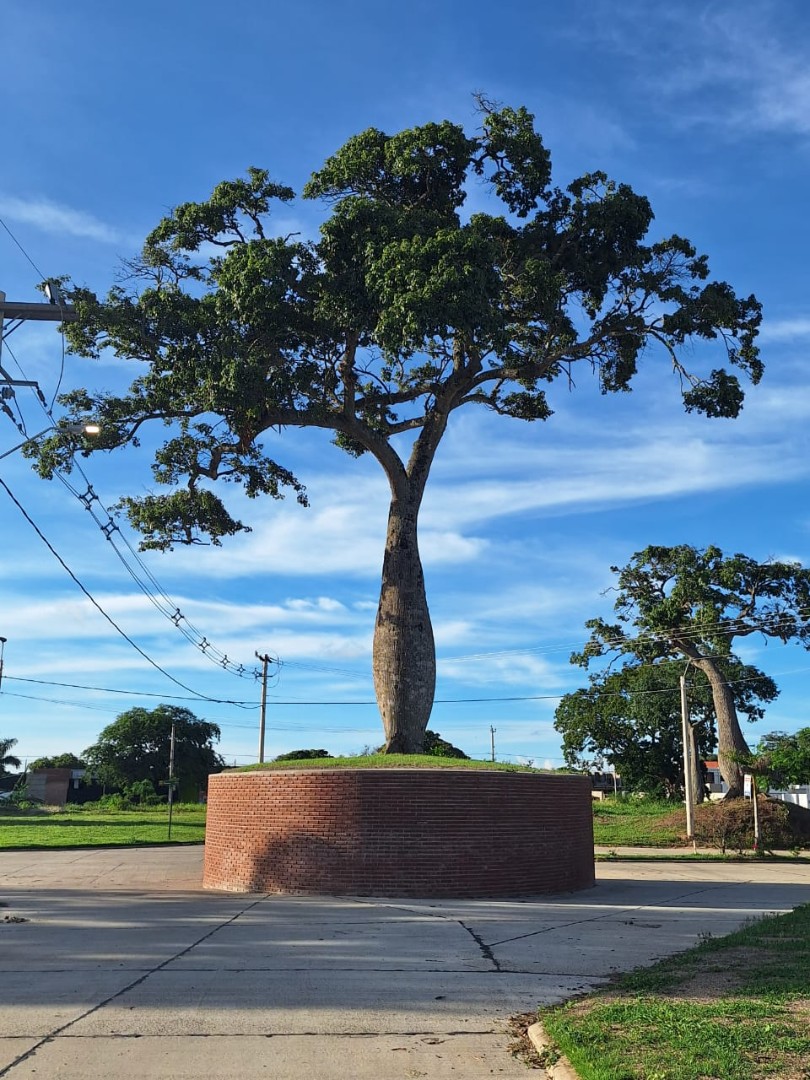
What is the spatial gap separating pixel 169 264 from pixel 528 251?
8135mm

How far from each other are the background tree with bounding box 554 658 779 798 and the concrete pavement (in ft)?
154

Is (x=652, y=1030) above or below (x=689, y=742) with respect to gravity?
below

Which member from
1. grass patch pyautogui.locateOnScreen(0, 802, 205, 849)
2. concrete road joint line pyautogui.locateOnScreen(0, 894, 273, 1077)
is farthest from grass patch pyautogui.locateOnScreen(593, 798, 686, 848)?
concrete road joint line pyautogui.locateOnScreen(0, 894, 273, 1077)

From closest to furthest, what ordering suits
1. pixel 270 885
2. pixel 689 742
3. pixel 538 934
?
pixel 538 934
pixel 270 885
pixel 689 742

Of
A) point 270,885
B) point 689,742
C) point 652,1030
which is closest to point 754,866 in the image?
point 689,742

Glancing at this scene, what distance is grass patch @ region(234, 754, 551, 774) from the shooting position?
18.0m

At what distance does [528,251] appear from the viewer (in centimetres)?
2206

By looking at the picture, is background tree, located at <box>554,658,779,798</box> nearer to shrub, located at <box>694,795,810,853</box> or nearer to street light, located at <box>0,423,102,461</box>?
shrub, located at <box>694,795,810,853</box>

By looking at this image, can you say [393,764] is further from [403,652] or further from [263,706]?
[263,706]

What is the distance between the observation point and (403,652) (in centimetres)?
2081

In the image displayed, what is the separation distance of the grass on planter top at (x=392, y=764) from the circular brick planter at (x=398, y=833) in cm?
44

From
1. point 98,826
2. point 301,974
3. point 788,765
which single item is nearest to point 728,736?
point 788,765

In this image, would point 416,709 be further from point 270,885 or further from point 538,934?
point 538,934

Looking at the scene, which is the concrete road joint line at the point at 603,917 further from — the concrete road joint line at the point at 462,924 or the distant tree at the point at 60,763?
the distant tree at the point at 60,763
